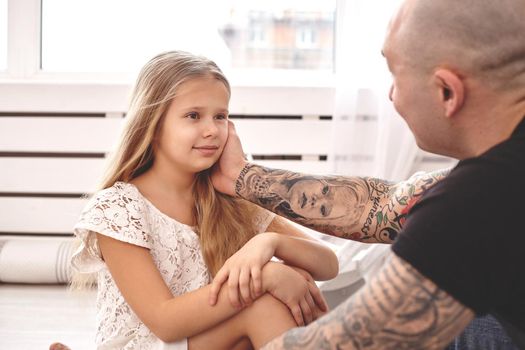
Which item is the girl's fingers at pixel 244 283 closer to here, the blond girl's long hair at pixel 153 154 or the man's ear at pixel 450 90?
the blond girl's long hair at pixel 153 154

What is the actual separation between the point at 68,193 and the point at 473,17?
2818 mm

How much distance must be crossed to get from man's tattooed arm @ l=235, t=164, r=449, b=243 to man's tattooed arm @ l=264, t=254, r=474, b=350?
2.23 ft

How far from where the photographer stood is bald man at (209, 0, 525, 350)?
92 centimetres

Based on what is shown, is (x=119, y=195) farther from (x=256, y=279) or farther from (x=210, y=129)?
(x=256, y=279)

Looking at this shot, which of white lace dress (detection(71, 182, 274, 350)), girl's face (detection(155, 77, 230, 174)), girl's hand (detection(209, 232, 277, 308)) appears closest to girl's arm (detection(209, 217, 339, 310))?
girl's hand (detection(209, 232, 277, 308))

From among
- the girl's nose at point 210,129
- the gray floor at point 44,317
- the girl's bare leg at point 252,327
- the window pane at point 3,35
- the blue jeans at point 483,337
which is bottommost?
the gray floor at point 44,317

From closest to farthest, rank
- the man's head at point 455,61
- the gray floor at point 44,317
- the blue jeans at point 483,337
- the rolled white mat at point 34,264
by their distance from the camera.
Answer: the man's head at point 455,61 → the blue jeans at point 483,337 → the gray floor at point 44,317 → the rolled white mat at point 34,264

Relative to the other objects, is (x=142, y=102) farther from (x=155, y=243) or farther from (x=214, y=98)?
(x=155, y=243)

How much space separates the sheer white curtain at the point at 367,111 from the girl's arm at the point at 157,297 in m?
1.78

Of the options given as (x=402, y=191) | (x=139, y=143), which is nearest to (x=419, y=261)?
(x=402, y=191)

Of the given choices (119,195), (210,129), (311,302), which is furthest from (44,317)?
(311,302)

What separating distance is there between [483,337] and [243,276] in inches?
17.5

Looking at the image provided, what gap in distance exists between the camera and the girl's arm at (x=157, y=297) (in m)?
1.48

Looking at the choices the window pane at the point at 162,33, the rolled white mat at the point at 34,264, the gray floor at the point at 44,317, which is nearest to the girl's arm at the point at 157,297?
the gray floor at the point at 44,317
